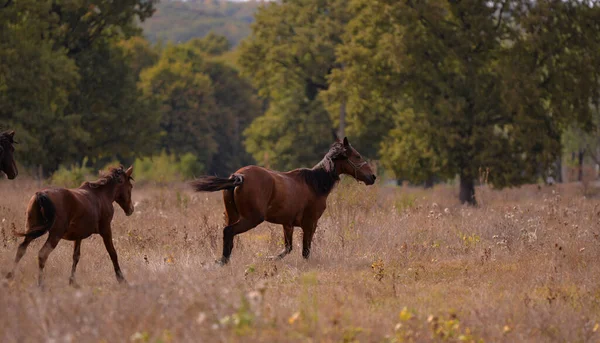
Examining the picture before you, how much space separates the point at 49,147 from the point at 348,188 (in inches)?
809

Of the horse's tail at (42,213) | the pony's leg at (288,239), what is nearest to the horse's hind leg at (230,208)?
the pony's leg at (288,239)

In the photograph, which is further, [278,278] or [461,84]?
[461,84]

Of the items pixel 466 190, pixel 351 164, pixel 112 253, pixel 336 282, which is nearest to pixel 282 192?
pixel 351 164

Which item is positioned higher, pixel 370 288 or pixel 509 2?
pixel 509 2

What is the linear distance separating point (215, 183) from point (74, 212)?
2.37 meters

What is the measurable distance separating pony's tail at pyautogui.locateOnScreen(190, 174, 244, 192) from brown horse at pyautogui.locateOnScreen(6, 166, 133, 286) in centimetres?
100

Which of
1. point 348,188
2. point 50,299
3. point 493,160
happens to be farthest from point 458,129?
point 50,299

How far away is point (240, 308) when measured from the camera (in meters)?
5.87

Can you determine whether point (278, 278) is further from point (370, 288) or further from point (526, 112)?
point (526, 112)

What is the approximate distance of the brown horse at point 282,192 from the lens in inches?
452

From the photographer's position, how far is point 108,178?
10.4 metres

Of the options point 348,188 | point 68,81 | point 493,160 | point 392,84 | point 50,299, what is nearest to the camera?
point 50,299

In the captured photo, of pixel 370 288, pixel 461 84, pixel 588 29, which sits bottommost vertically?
pixel 370 288

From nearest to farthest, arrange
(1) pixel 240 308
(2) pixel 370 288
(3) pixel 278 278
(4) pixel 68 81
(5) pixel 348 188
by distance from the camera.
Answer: (1) pixel 240 308
(2) pixel 370 288
(3) pixel 278 278
(5) pixel 348 188
(4) pixel 68 81
